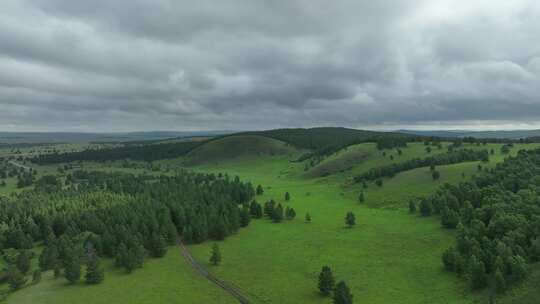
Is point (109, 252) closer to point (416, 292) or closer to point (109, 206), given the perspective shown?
point (109, 206)

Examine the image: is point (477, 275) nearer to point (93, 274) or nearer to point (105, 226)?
point (93, 274)

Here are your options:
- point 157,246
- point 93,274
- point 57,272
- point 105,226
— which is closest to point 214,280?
point 157,246

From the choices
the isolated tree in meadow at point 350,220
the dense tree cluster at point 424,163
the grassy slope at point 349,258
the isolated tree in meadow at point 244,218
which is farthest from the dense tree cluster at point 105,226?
the dense tree cluster at point 424,163

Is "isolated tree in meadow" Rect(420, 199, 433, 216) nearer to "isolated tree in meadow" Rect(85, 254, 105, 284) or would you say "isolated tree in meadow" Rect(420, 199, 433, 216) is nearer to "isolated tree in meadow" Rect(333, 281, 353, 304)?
"isolated tree in meadow" Rect(333, 281, 353, 304)

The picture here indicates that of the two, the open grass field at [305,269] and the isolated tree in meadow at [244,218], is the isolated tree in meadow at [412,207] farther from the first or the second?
the isolated tree in meadow at [244,218]

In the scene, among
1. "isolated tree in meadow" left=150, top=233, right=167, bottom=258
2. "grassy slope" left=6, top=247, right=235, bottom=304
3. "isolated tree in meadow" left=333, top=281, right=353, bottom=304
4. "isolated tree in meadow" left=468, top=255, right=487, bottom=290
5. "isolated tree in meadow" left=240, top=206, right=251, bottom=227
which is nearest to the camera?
"isolated tree in meadow" left=333, top=281, right=353, bottom=304

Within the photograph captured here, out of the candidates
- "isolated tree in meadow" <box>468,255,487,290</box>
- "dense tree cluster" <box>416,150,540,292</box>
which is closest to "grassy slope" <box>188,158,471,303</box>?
"isolated tree in meadow" <box>468,255,487,290</box>

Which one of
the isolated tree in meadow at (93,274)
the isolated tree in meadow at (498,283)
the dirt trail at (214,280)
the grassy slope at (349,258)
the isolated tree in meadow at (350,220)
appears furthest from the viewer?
the isolated tree in meadow at (350,220)
